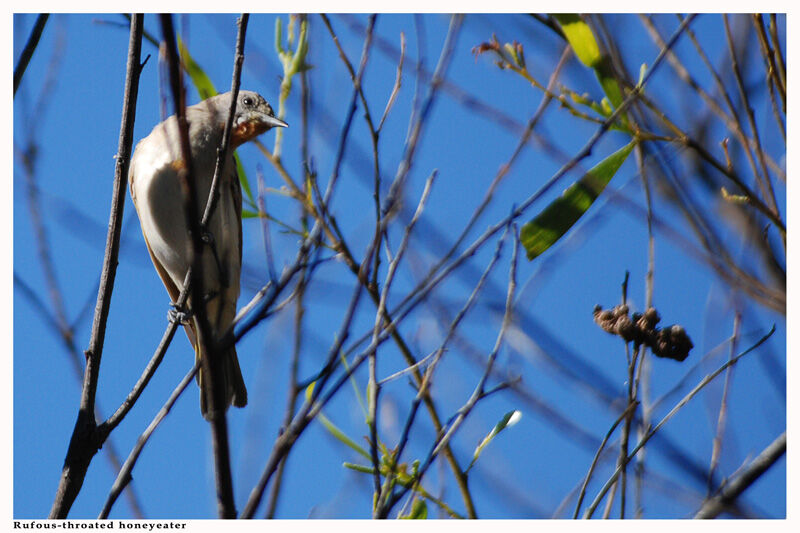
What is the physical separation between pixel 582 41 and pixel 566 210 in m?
0.56

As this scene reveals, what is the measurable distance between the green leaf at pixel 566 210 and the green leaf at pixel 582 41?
0.32 meters

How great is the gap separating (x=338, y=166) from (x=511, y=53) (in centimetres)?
88

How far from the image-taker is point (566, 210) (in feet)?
8.79

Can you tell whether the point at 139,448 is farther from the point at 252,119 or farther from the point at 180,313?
the point at 252,119

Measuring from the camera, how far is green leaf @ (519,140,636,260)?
8.68 ft

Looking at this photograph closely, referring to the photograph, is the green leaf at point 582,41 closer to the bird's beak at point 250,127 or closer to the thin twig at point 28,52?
the thin twig at point 28,52

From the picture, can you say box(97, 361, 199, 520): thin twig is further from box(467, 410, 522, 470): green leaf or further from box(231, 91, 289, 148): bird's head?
box(231, 91, 289, 148): bird's head

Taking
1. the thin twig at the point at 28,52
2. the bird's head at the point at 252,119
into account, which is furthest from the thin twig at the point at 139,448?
the bird's head at the point at 252,119

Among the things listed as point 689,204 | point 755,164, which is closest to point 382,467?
point 689,204

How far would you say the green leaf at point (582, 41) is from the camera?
8.33 feet

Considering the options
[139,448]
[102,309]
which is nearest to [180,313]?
[102,309]

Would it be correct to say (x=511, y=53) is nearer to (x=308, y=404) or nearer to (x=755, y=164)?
(x=755, y=164)

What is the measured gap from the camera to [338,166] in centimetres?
191
